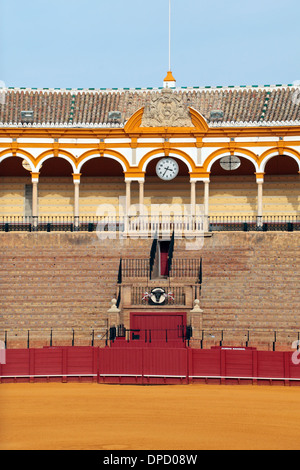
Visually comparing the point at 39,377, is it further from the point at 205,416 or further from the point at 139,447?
the point at 139,447

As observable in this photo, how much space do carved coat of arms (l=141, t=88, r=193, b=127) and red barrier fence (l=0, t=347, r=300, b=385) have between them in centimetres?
2169

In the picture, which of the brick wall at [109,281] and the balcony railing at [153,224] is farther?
the balcony railing at [153,224]

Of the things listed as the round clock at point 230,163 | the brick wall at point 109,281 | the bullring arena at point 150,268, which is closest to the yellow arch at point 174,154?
the bullring arena at point 150,268

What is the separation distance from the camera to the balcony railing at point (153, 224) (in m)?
52.2

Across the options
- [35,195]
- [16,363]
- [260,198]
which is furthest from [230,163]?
[16,363]

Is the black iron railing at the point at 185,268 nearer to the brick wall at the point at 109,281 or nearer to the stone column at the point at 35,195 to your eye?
the brick wall at the point at 109,281

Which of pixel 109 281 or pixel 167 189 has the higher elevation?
pixel 167 189

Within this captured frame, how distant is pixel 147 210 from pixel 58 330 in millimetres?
17046

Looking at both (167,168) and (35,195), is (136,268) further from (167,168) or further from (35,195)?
(35,195)

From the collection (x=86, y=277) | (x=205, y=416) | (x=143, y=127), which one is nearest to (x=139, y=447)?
(x=205, y=416)

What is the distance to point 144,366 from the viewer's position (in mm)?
35188

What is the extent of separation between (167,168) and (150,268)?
33.8 ft

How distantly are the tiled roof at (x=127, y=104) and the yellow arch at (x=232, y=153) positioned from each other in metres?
1.40

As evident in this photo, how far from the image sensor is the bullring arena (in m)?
30.0
